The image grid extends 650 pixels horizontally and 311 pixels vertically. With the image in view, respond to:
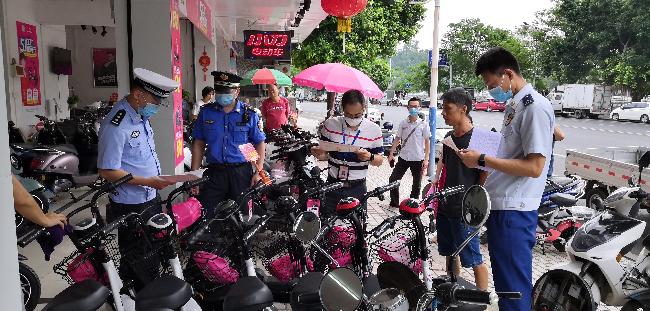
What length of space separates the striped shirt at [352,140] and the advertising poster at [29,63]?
347 inches

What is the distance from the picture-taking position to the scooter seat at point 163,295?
2.08 meters

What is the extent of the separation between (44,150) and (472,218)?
6801 mm

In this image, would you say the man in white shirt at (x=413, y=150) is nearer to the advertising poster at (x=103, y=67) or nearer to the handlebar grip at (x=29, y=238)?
the handlebar grip at (x=29, y=238)

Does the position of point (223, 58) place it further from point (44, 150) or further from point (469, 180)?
point (469, 180)

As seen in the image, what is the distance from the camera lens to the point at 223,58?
19.7 m

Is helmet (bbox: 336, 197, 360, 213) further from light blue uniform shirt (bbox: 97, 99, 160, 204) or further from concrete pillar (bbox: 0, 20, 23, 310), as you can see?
concrete pillar (bbox: 0, 20, 23, 310)

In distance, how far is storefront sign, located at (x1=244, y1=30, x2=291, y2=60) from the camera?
1198 centimetres

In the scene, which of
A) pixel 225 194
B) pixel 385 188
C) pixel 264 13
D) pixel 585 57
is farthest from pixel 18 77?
pixel 585 57

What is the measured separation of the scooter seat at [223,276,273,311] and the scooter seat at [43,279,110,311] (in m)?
0.52

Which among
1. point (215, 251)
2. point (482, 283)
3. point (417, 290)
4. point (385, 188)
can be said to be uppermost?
point (385, 188)

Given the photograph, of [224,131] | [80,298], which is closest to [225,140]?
[224,131]

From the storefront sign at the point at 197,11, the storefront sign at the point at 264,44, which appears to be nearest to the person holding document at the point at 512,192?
the storefront sign at the point at 197,11

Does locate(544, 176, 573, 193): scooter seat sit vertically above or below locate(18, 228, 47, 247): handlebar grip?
below

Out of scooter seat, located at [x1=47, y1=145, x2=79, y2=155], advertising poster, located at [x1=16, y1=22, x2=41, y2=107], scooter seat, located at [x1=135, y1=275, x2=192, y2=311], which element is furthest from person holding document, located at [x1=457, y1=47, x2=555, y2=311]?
advertising poster, located at [x1=16, y1=22, x2=41, y2=107]
